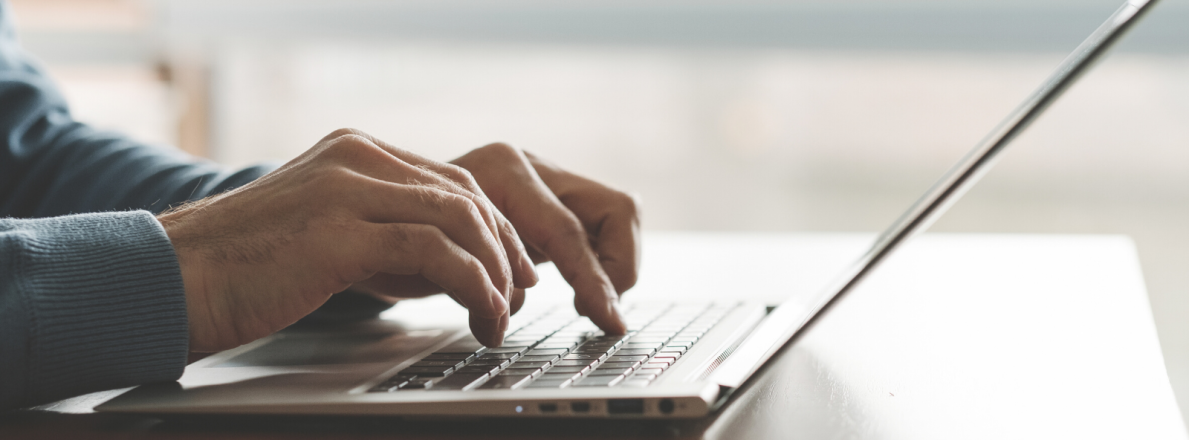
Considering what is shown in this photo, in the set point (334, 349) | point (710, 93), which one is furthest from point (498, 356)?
point (710, 93)

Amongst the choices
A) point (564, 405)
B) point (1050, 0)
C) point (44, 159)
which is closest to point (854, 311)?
point (564, 405)

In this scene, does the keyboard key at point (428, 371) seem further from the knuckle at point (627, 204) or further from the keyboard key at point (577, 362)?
the knuckle at point (627, 204)

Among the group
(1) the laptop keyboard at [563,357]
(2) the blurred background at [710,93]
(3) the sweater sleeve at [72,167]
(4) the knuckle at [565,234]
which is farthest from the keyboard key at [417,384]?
(2) the blurred background at [710,93]

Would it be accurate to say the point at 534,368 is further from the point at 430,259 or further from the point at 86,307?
the point at 86,307

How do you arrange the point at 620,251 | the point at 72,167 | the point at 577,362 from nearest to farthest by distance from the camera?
the point at 577,362 < the point at 620,251 < the point at 72,167

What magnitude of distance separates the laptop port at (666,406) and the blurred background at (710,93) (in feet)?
5.87

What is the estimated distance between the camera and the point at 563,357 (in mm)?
479

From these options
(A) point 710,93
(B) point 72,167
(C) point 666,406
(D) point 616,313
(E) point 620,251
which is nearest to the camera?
(C) point 666,406

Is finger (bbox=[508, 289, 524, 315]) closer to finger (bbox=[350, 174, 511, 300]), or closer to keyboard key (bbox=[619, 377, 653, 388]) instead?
finger (bbox=[350, 174, 511, 300])

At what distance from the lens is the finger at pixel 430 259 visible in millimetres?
468

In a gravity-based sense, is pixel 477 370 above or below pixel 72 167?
below

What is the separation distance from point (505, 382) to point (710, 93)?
1894 millimetres

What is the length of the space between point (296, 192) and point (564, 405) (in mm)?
194

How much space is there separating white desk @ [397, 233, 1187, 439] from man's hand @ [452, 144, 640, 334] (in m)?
0.13
